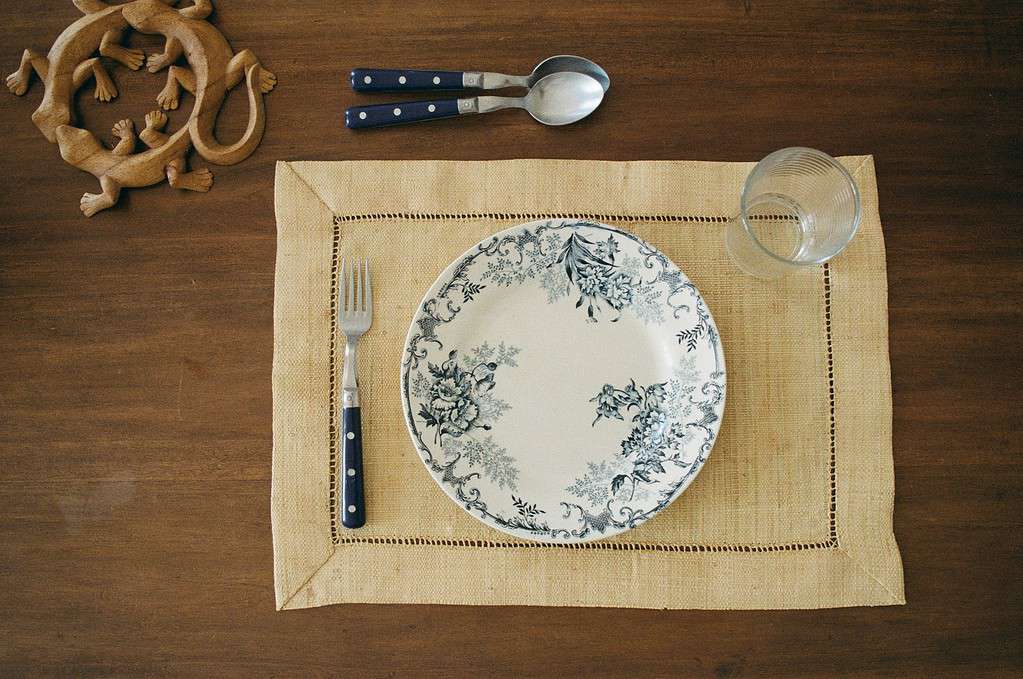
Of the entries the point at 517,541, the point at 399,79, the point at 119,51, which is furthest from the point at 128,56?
the point at 517,541

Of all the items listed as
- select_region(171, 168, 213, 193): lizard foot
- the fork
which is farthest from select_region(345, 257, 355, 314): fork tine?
select_region(171, 168, 213, 193): lizard foot

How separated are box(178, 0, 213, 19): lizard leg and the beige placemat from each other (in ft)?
0.69

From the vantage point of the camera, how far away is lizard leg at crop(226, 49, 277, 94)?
773 mm

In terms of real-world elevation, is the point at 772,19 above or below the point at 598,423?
above

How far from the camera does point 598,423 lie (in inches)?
28.6

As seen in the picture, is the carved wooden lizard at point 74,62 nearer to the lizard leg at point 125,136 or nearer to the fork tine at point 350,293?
the lizard leg at point 125,136

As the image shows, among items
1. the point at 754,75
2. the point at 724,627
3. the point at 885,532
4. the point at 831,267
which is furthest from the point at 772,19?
the point at 724,627

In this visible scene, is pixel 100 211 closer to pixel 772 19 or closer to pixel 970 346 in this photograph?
pixel 772 19

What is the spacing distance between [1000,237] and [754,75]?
0.35m

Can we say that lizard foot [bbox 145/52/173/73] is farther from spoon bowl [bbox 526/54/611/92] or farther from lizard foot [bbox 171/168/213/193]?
spoon bowl [bbox 526/54/611/92]

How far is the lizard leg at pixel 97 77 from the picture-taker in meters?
0.78

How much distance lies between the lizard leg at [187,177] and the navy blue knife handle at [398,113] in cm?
18

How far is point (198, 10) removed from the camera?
2.54 ft

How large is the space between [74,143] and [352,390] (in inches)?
17.4
